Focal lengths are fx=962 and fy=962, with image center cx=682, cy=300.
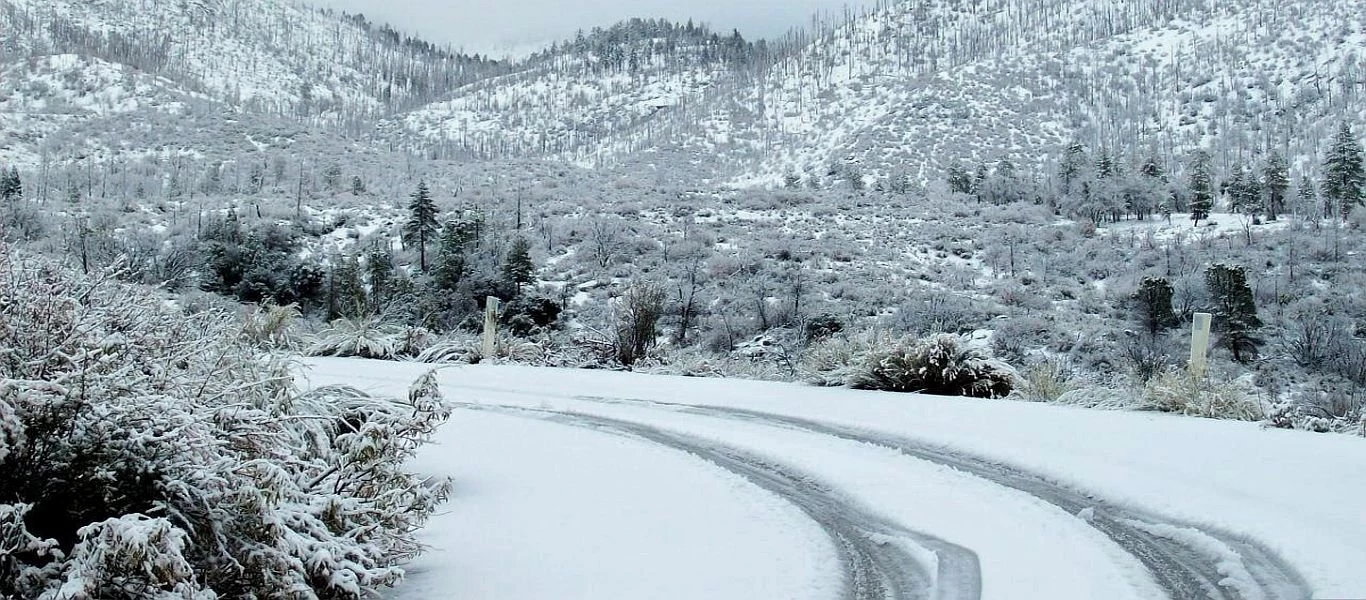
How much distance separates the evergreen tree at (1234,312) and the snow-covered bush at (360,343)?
17985mm

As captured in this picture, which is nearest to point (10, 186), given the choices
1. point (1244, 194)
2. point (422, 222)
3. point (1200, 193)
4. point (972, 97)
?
point (422, 222)

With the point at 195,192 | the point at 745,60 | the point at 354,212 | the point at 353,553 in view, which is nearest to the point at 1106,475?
the point at 353,553

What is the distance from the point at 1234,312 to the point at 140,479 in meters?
25.1

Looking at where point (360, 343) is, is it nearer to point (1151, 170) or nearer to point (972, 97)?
point (1151, 170)

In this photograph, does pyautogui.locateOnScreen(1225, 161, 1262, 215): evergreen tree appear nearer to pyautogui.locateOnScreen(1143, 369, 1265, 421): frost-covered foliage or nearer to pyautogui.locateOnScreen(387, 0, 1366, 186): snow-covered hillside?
pyautogui.locateOnScreen(387, 0, 1366, 186): snow-covered hillside

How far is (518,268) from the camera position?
94.5ft

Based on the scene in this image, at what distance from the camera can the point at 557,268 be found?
34125mm

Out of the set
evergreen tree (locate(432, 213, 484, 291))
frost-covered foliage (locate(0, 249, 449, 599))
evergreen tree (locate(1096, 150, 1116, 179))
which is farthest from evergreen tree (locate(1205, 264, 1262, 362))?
evergreen tree (locate(1096, 150, 1116, 179))

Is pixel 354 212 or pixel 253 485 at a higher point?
pixel 354 212

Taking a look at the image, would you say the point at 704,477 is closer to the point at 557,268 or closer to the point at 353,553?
the point at 353,553

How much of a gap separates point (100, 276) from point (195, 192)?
64439 mm

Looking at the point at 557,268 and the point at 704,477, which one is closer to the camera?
the point at 704,477

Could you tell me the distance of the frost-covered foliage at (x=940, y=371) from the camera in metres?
10.2

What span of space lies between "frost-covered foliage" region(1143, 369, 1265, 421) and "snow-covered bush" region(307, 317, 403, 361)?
1160 cm
